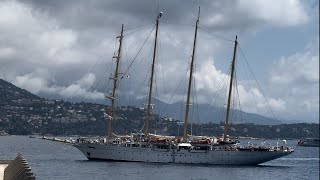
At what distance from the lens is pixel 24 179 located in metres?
31.7

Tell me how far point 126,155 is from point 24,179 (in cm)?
7100

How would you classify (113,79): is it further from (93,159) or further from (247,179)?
(247,179)

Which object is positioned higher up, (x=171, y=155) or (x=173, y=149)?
(x=173, y=149)

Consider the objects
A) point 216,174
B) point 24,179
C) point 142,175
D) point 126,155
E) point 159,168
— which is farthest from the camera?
point 126,155

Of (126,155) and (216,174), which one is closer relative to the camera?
(216,174)

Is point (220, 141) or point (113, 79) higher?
point (113, 79)

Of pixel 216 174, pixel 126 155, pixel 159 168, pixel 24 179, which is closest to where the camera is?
→ pixel 24 179

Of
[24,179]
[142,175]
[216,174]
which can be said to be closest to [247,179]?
[216,174]

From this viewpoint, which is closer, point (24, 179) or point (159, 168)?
point (24, 179)

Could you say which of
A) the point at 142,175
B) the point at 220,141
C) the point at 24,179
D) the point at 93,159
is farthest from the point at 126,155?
the point at 24,179

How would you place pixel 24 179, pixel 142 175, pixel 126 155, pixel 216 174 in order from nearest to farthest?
pixel 24 179 → pixel 142 175 → pixel 216 174 → pixel 126 155

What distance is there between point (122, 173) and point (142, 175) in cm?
374

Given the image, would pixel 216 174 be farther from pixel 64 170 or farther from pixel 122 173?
pixel 64 170

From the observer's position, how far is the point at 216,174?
284 feet
